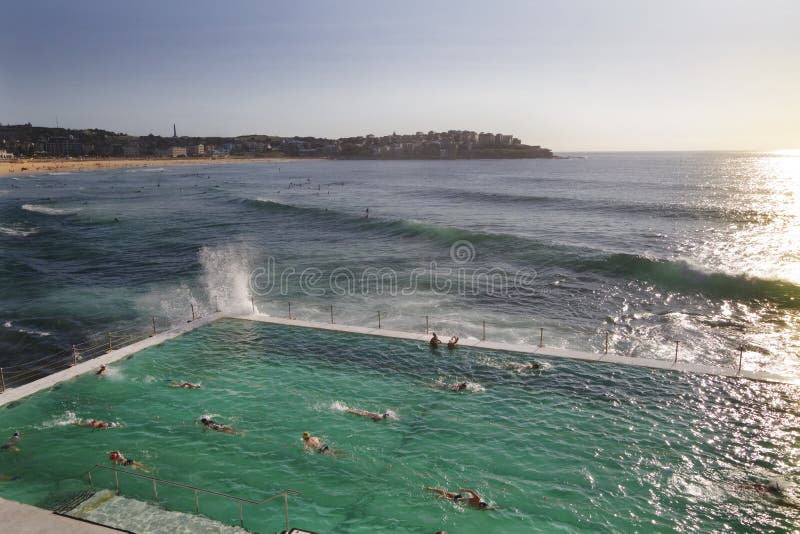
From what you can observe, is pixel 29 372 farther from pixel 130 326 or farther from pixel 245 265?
pixel 245 265

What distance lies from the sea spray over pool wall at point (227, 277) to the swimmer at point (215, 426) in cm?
1243

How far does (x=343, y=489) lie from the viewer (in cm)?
1369

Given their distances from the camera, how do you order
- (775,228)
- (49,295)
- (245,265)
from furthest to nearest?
(775,228) < (245,265) < (49,295)

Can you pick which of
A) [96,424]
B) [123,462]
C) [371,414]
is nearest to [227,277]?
[96,424]

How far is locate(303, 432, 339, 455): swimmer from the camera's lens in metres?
15.3

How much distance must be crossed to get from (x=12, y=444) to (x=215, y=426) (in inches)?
219

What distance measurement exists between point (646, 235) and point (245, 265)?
4105 cm

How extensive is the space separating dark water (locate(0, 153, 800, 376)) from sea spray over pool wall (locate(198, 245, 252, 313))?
23cm

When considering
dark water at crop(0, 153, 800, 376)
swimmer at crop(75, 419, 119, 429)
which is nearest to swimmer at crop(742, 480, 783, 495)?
Result: dark water at crop(0, 153, 800, 376)

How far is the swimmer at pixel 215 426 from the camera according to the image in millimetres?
16375

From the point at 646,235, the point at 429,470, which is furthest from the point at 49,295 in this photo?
the point at 646,235

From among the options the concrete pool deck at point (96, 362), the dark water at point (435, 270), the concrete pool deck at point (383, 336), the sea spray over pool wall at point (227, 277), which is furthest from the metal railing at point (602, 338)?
the concrete pool deck at point (96, 362)

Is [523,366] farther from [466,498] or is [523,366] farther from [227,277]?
[227,277]

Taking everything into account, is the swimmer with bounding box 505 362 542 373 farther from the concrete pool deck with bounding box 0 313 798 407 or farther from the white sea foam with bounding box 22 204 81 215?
the white sea foam with bounding box 22 204 81 215
